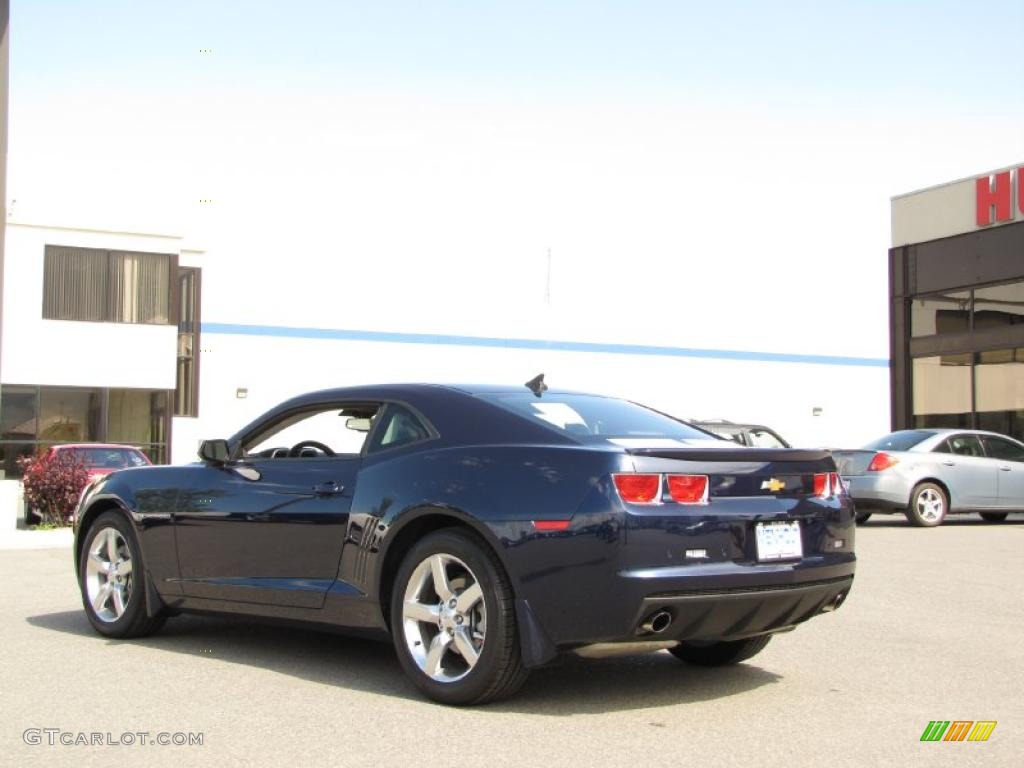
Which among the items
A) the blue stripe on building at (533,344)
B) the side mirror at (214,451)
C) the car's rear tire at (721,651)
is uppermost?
the blue stripe on building at (533,344)

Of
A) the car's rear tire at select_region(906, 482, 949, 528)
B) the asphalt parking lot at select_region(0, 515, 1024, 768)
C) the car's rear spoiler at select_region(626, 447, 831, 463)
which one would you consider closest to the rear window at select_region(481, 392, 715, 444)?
the car's rear spoiler at select_region(626, 447, 831, 463)

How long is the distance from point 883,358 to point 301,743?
129 feet

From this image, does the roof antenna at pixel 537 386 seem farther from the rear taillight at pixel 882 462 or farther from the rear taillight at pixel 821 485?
the rear taillight at pixel 882 462

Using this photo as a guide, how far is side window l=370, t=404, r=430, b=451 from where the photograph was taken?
6191 millimetres

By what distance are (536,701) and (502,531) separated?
0.85 m

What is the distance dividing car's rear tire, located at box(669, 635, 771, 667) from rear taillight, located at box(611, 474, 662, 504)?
1.45 meters

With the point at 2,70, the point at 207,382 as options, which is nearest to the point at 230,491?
the point at 2,70

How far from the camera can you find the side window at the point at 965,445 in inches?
703

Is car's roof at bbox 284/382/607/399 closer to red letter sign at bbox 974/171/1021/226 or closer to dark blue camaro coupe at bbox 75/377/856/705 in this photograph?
dark blue camaro coupe at bbox 75/377/856/705

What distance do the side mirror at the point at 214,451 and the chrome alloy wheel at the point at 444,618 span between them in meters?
1.72

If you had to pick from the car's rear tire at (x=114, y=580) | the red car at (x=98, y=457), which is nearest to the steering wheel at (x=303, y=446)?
the car's rear tire at (x=114, y=580)

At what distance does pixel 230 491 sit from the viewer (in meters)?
6.90

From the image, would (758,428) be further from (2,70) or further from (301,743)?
(301,743)

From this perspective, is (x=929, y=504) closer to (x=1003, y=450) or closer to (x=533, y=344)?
(x=1003, y=450)
